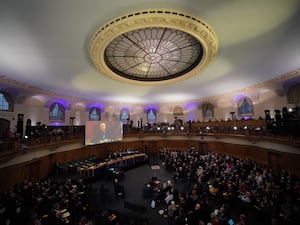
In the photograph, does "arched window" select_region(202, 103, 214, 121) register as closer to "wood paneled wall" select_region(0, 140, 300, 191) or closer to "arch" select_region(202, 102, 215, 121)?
"arch" select_region(202, 102, 215, 121)

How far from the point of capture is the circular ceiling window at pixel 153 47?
6098 millimetres

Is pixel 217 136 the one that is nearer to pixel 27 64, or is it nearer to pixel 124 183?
pixel 124 183

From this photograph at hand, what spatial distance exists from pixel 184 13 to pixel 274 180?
10.1 metres

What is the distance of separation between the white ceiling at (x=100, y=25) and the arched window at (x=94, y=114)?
401 inches

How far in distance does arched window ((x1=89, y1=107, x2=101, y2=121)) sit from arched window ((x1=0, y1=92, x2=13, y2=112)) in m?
8.70

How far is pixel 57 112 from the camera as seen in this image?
56.4 ft

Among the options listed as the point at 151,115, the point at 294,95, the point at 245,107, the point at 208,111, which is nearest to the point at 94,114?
the point at 151,115

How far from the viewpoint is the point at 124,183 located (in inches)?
454

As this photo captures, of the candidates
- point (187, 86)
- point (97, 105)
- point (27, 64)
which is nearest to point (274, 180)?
point (187, 86)

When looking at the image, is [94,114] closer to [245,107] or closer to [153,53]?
[153,53]

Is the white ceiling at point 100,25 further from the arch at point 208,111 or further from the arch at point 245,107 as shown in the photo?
the arch at point 208,111

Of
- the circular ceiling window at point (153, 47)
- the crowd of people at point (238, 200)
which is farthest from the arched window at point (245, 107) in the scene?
the circular ceiling window at point (153, 47)

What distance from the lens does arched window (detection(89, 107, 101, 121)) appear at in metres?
20.8

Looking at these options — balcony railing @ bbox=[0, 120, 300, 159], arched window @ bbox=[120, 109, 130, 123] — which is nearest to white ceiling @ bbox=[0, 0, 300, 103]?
balcony railing @ bbox=[0, 120, 300, 159]
